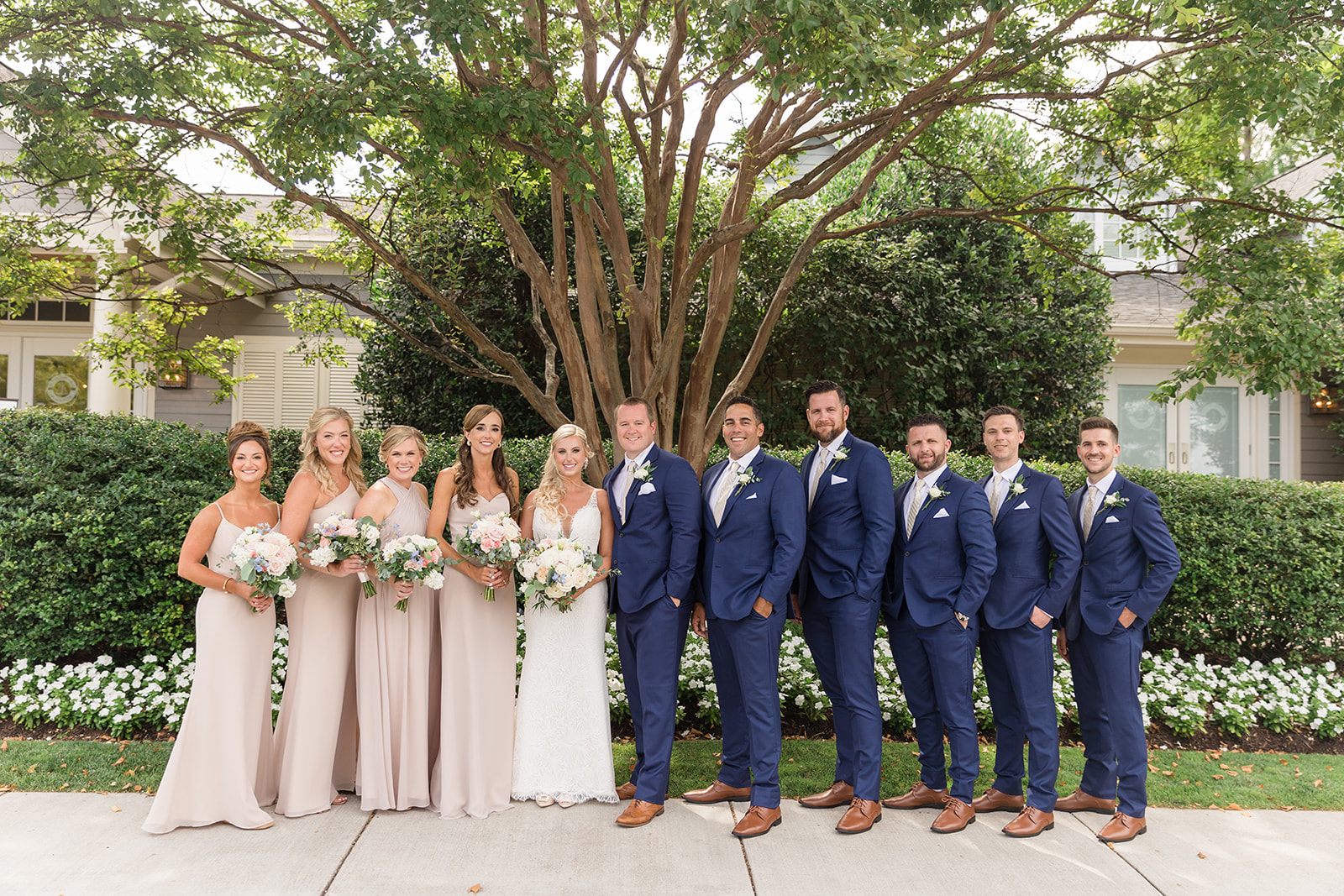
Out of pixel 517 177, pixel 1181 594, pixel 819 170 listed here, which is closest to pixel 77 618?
pixel 517 177

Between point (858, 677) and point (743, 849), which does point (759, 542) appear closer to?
point (858, 677)

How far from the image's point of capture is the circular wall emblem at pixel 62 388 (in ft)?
42.0

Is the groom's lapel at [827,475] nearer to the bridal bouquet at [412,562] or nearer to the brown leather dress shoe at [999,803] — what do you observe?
the brown leather dress shoe at [999,803]

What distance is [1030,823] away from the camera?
4.45 metres

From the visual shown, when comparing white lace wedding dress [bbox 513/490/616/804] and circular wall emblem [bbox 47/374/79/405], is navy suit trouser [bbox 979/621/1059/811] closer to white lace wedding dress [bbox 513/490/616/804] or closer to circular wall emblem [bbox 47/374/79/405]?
white lace wedding dress [bbox 513/490/616/804]

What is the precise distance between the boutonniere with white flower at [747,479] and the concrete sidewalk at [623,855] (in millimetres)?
1848

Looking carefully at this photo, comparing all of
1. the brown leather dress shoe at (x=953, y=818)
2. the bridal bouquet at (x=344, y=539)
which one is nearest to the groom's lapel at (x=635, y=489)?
the bridal bouquet at (x=344, y=539)

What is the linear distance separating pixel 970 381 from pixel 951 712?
6.48 metres

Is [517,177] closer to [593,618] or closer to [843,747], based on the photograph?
[593,618]

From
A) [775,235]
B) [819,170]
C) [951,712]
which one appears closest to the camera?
[951,712]

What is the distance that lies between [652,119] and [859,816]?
5.63 meters

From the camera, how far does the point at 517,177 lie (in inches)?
327

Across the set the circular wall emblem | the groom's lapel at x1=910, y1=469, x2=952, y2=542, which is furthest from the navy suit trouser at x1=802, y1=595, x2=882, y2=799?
the circular wall emblem

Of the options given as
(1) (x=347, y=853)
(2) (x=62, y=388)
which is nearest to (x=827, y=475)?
(1) (x=347, y=853)
